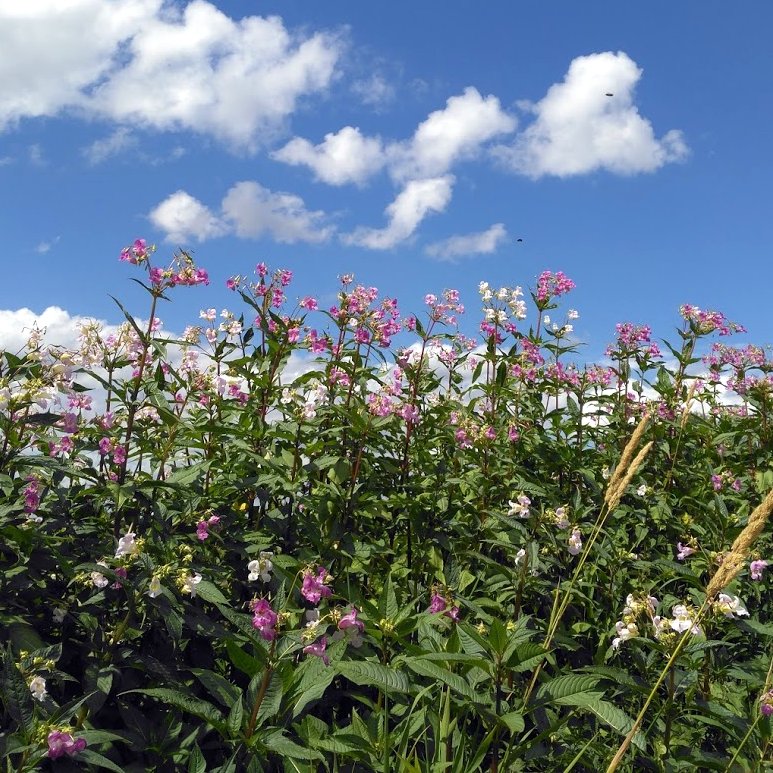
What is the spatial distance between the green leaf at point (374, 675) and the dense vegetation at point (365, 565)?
0.04ft

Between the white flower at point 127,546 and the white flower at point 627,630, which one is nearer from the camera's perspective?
the white flower at point 127,546

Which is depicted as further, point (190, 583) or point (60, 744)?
point (190, 583)

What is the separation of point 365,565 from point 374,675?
1448mm

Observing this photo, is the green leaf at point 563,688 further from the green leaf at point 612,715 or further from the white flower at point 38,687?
the white flower at point 38,687

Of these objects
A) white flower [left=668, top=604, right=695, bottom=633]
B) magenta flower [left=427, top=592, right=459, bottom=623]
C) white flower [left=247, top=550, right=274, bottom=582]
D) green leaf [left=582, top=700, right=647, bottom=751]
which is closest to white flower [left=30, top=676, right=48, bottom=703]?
white flower [left=247, top=550, right=274, bottom=582]

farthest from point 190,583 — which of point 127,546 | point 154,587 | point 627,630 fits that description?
point 627,630

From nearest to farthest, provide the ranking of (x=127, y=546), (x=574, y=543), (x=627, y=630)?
(x=127, y=546), (x=627, y=630), (x=574, y=543)

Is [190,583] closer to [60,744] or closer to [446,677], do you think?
[60,744]

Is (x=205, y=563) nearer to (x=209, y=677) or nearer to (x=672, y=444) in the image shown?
(x=209, y=677)

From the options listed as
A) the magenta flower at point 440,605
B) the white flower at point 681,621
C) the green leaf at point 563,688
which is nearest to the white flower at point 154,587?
the magenta flower at point 440,605

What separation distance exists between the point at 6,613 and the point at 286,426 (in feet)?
5.58

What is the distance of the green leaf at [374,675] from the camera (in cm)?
264

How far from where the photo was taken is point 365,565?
13.5 ft

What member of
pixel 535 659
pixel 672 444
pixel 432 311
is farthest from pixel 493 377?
pixel 535 659
